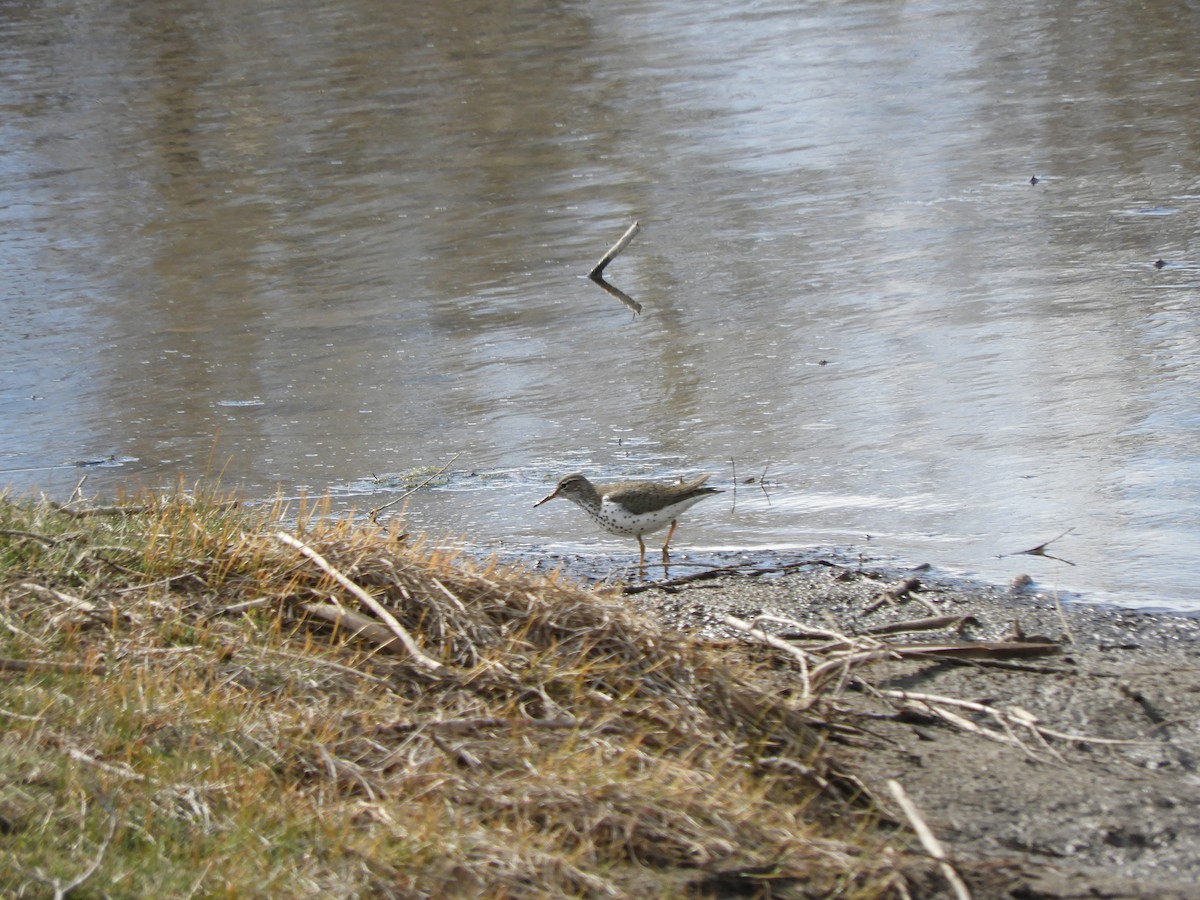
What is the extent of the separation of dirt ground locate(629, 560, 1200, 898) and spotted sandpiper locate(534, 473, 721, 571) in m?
0.57

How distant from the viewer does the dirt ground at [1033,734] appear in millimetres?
4422

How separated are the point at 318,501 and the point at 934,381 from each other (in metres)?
3.61

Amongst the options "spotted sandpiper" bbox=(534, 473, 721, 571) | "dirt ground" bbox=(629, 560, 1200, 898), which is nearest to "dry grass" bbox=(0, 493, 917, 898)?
"dirt ground" bbox=(629, 560, 1200, 898)

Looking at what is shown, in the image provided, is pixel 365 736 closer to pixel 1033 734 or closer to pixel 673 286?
pixel 1033 734

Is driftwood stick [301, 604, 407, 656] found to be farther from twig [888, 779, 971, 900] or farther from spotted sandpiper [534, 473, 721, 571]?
spotted sandpiper [534, 473, 721, 571]

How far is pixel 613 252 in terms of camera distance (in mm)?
11242

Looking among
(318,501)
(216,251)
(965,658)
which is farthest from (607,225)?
(965,658)

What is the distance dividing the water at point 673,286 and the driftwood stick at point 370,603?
71.9 inches

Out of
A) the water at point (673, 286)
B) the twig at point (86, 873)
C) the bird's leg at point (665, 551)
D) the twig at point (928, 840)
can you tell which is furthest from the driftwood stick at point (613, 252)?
the twig at point (86, 873)

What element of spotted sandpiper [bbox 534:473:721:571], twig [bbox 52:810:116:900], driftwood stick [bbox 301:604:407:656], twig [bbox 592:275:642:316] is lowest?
twig [bbox 592:275:642:316]

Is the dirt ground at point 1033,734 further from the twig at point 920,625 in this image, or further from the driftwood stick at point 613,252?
the driftwood stick at point 613,252

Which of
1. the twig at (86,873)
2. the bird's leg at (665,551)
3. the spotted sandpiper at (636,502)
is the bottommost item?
the bird's leg at (665,551)

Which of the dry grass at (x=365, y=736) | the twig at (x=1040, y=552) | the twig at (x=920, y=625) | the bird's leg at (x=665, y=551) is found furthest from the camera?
the bird's leg at (x=665, y=551)

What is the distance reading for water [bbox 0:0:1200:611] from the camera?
801 cm
